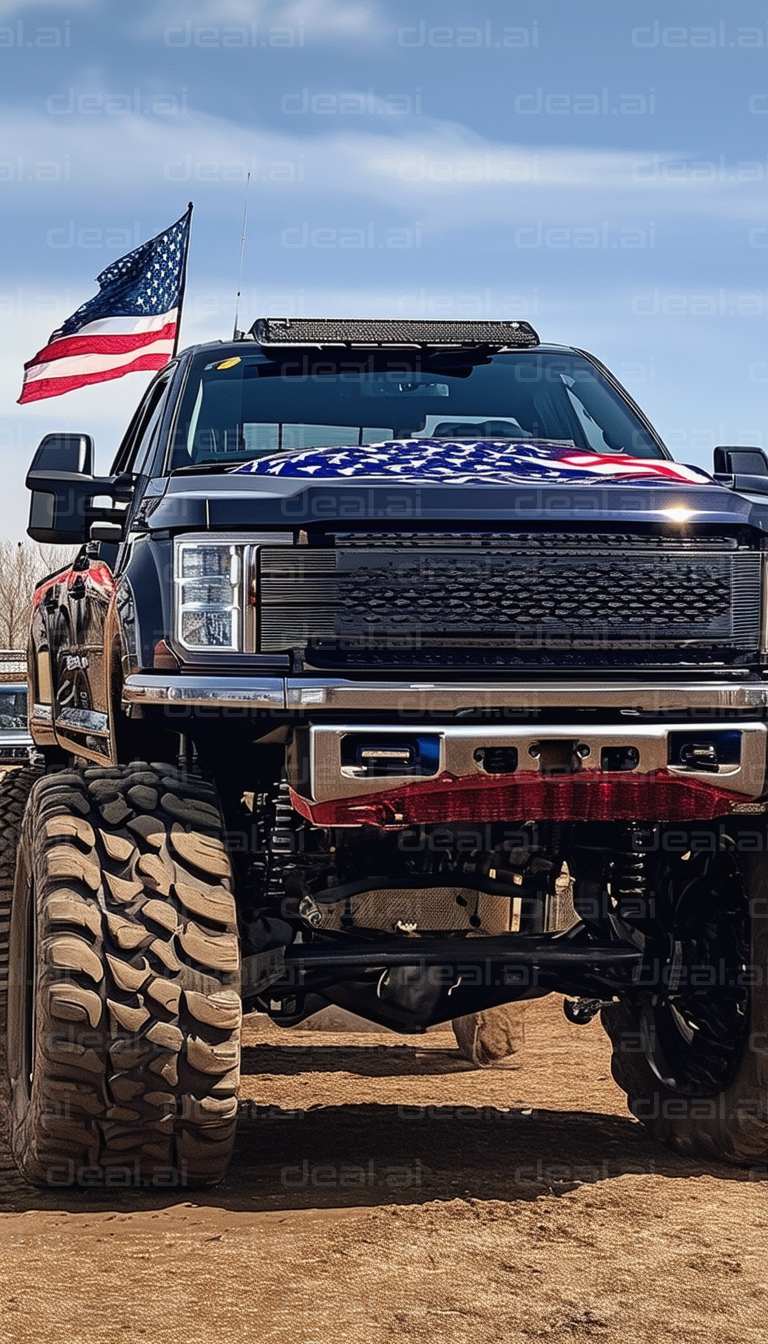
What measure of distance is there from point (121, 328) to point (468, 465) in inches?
347

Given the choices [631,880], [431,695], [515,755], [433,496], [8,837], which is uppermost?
[433,496]

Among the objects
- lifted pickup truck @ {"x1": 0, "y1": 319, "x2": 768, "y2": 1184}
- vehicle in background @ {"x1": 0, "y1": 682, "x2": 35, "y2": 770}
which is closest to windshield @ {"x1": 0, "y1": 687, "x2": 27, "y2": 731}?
vehicle in background @ {"x1": 0, "y1": 682, "x2": 35, "y2": 770}

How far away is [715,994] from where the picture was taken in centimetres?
530

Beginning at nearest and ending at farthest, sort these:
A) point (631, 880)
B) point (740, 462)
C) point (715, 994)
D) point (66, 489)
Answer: point (631, 880) < point (715, 994) < point (66, 489) < point (740, 462)

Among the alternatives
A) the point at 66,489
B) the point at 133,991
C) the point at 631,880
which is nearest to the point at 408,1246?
the point at 133,991

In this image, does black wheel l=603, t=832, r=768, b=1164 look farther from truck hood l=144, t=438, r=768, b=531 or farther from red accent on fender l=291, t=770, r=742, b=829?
truck hood l=144, t=438, r=768, b=531

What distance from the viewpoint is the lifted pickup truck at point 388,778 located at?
14.1 ft

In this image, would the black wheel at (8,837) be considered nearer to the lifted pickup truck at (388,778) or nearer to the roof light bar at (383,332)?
the lifted pickup truck at (388,778)

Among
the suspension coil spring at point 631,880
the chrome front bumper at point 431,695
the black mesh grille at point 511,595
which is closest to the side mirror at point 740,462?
the black mesh grille at point 511,595

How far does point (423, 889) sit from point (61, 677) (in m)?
1.84

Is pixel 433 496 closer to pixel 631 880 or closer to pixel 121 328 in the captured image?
pixel 631 880

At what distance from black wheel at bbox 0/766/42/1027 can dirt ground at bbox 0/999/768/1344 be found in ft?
3.62

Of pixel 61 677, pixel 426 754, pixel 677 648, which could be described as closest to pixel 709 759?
pixel 677 648

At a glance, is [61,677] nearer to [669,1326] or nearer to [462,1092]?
[462,1092]
